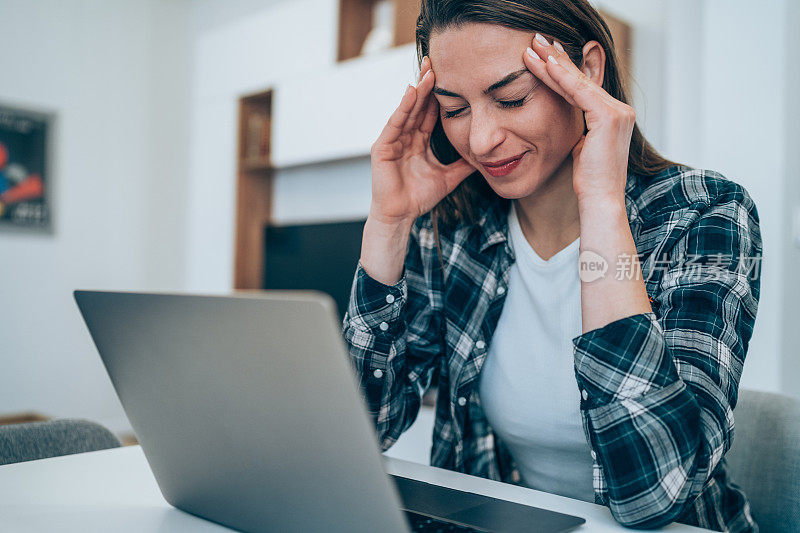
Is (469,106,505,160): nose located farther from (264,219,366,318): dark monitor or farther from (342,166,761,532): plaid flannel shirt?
(264,219,366,318): dark monitor

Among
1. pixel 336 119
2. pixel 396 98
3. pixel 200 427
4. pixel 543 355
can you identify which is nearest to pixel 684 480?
pixel 543 355

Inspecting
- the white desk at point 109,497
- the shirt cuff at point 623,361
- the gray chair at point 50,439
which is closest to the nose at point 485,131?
the shirt cuff at point 623,361

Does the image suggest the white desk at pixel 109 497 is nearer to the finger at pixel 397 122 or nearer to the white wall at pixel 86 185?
the finger at pixel 397 122

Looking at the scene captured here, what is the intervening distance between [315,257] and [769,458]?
2.50m

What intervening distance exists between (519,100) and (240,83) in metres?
3.20

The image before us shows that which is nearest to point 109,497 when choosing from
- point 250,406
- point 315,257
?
point 250,406

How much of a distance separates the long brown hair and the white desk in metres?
0.49

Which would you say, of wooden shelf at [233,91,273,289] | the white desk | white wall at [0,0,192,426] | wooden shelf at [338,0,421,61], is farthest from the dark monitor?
the white desk

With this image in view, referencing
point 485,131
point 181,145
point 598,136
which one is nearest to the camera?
point 598,136

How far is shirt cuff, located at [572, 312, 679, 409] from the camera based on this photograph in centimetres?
70

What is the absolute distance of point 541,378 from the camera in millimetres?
1003

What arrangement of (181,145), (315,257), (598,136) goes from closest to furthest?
1. (598,136)
2. (315,257)
3. (181,145)

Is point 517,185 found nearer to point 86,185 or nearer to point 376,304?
point 376,304

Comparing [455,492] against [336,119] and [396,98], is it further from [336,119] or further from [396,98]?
[336,119]
